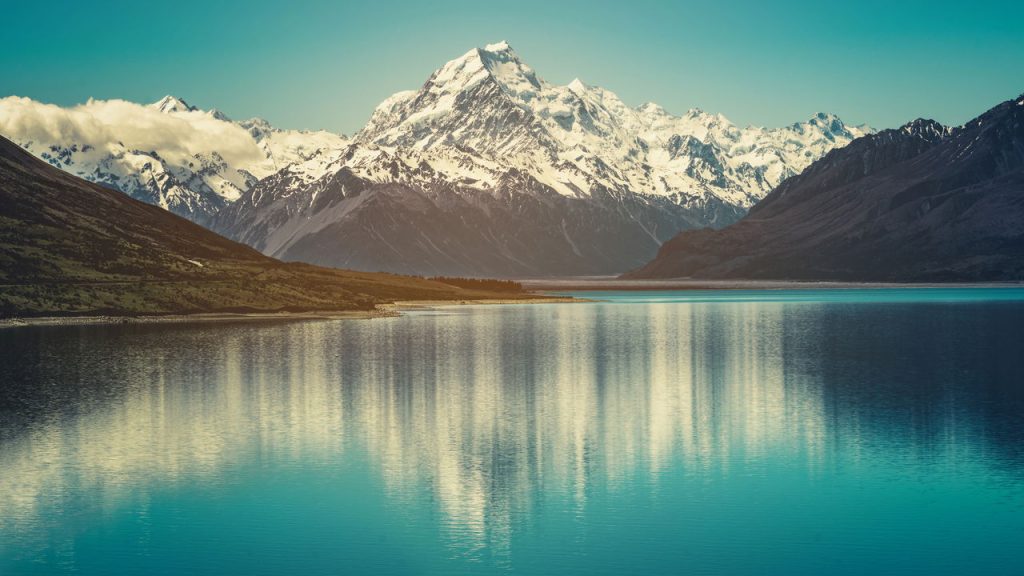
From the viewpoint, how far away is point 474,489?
5659 centimetres

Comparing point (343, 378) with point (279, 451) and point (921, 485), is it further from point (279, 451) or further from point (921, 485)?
point (921, 485)

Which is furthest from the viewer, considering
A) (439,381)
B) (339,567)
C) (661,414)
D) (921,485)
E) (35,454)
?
(439,381)

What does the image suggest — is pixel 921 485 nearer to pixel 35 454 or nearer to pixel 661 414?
pixel 661 414

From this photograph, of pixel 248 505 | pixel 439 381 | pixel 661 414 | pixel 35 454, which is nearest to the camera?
pixel 248 505

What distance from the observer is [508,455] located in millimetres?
65750

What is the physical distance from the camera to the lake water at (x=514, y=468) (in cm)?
4559

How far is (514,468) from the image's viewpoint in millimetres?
61812

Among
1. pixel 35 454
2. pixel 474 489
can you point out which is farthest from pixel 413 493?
pixel 35 454

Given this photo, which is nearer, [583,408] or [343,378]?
[583,408]

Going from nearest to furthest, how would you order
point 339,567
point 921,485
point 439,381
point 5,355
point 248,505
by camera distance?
point 339,567 → point 248,505 → point 921,485 → point 439,381 → point 5,355

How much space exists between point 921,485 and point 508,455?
2311cm

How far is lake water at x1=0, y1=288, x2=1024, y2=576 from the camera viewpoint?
45594mm

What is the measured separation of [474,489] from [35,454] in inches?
1115

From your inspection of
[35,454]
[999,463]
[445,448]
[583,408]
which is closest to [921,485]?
[999,463]
